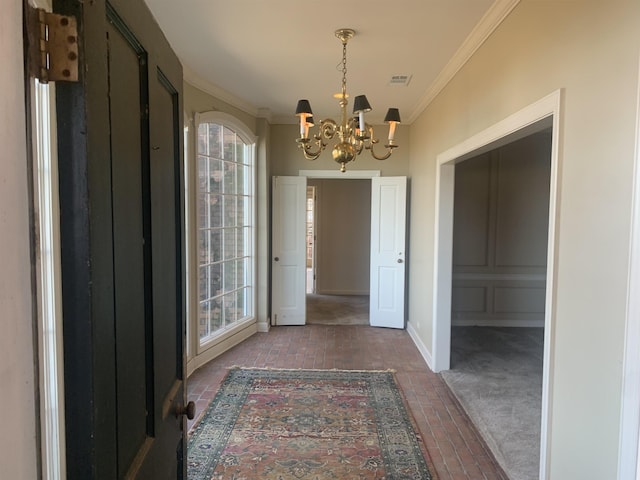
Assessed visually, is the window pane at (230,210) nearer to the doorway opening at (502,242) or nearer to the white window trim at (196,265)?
the white window trim at (196,265)

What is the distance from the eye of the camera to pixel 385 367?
4.26 meters

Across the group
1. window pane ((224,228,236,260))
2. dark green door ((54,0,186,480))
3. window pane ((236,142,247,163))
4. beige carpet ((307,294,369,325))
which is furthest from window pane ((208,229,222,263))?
dark green door ((54,0,186,480))

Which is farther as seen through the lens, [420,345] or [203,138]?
[420,345]

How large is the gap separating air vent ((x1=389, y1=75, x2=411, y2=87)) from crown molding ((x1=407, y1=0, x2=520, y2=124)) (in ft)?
0.88

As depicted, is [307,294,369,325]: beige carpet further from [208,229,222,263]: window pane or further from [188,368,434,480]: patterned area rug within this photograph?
[188,368,434,480]: patterned area rug

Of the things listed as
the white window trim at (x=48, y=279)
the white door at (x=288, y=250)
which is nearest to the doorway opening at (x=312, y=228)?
the white door at (x=288, y=250)

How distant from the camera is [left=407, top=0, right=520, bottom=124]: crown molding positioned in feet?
7.98

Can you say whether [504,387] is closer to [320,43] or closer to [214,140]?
[320,43]

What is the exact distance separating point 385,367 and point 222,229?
2.36 m

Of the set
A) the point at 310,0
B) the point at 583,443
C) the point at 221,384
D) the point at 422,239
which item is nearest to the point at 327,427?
the point at 221,384

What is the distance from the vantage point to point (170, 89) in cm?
133

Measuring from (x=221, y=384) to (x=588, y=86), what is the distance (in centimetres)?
352

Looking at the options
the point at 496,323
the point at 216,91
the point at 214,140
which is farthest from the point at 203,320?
the point at 496,323

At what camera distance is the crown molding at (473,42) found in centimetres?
243
